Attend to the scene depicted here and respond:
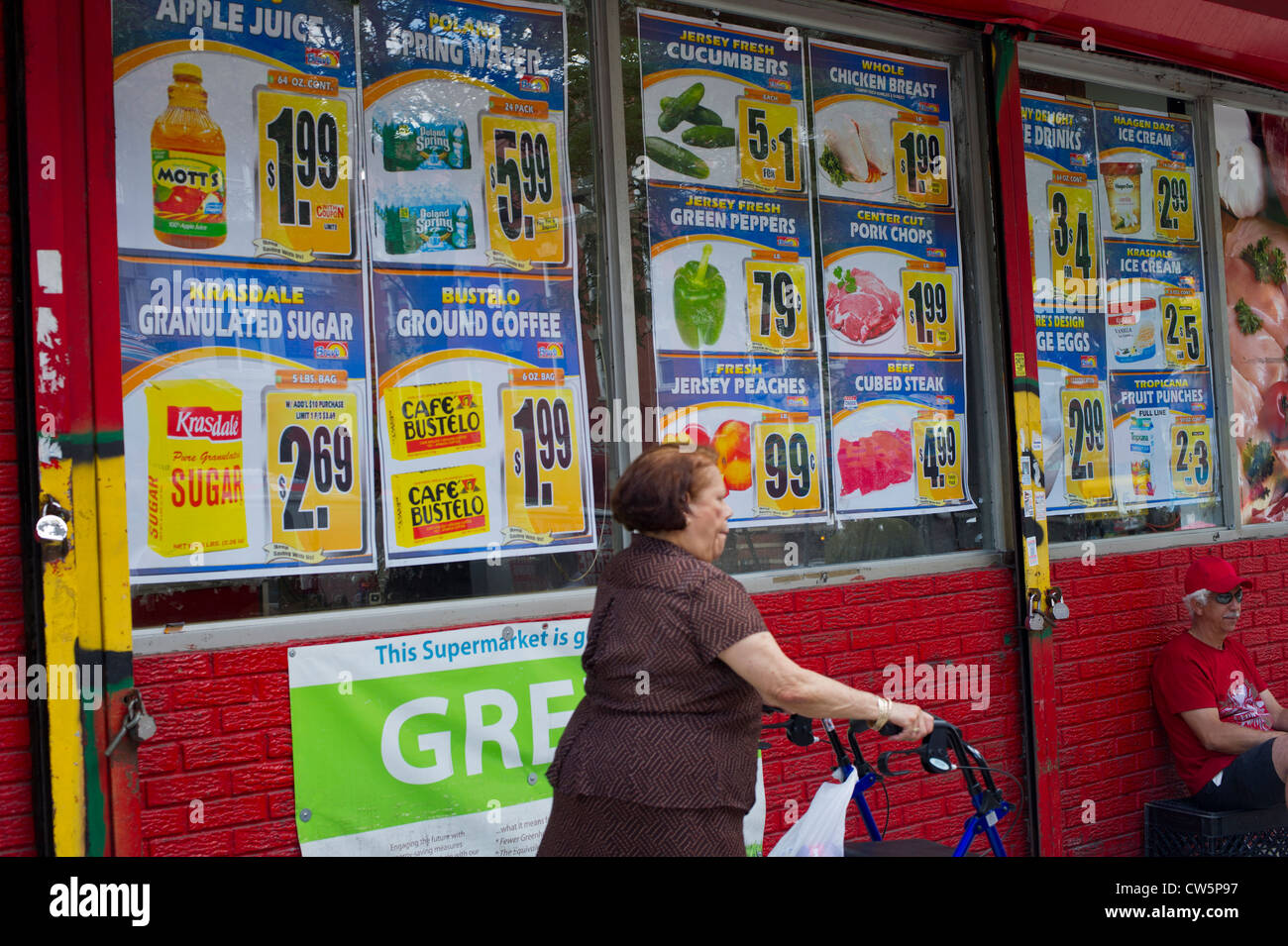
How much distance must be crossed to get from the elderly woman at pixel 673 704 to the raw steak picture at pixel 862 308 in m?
2.22

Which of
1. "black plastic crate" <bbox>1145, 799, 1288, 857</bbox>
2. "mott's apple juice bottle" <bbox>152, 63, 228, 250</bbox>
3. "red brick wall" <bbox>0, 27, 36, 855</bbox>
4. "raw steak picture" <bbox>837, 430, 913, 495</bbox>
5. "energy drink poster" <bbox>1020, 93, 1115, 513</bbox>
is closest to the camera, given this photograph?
"red brick wall" <bbox>0, 27, 36, 855</bbox>

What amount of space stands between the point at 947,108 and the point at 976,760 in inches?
128

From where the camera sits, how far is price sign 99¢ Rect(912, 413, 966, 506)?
5.09 m

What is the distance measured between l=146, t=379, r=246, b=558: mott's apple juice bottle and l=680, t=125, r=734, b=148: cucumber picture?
2.01 metres

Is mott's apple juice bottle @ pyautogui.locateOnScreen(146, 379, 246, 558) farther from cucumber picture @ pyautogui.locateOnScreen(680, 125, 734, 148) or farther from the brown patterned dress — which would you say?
cucumber picture @ pyautogui.locateOnScreen(680, 125, 734, 148)

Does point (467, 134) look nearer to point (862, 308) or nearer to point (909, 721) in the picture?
point (862, 308)

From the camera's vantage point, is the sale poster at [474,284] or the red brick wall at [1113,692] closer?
the sale poster at [474,284]

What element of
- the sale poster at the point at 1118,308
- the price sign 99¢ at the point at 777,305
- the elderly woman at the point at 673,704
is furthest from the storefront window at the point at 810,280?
the elderly woman at the point at 673,704

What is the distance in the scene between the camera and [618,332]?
4.34 m

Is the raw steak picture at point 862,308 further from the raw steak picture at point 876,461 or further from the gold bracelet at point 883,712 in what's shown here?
the gold bracelet at point 883,712

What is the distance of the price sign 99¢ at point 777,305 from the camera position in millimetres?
4691

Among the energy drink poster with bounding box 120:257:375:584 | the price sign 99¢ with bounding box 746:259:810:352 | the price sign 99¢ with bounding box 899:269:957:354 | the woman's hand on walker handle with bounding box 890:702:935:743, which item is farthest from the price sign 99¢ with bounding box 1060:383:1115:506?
the energy drink poster with bounding box 120:257:375:584

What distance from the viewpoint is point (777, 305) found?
4.75 m

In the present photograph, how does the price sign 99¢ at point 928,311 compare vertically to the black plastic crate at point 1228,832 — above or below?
above
